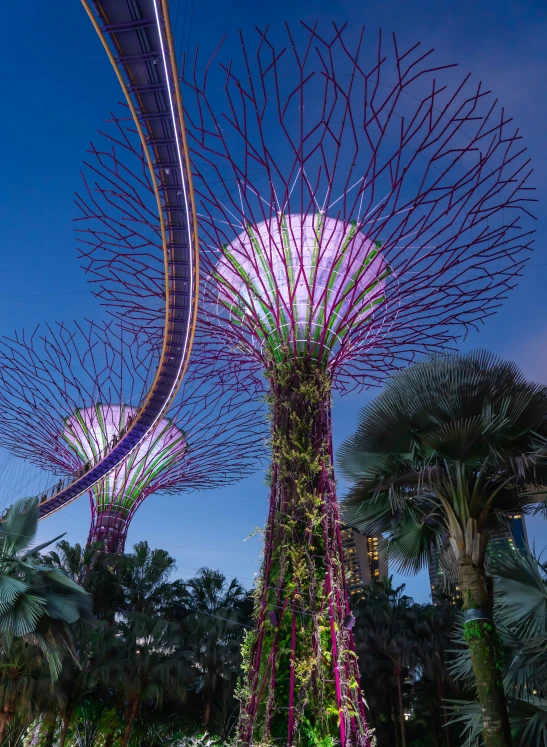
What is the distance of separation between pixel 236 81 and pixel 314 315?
3783 millimetres

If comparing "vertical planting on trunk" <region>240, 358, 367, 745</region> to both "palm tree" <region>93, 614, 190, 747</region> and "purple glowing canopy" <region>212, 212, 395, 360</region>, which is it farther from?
"palm tree" <region>93, 614, 190, 747</region>

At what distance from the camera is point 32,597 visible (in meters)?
12.4

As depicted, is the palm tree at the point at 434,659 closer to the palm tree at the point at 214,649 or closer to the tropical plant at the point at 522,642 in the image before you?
the palm tree at the point at 214,649

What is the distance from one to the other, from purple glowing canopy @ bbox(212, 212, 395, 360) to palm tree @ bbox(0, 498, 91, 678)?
6.63 m

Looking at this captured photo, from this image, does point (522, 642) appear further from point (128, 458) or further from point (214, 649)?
point (128, 458)

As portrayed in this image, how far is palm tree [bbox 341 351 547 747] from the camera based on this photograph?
9008 mm

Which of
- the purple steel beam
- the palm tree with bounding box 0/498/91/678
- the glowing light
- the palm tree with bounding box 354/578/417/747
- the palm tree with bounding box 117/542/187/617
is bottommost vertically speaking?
the palm tree with bounding box 0/498/91/678

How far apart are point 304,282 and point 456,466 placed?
3.90 metres

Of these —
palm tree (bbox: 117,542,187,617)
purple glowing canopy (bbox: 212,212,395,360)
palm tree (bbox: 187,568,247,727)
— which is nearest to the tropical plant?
purple glowing canopy (bbox: 212,212,395,360)

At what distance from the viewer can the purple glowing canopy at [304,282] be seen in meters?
10.7

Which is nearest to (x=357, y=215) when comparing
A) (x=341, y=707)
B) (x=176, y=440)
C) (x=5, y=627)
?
(x=341, y=707)

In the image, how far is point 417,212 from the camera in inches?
427

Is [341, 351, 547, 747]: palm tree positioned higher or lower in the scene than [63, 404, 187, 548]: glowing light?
lower

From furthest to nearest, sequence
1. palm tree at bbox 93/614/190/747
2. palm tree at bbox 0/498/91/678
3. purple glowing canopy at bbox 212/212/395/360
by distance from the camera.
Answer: palm tree at bbox 93/614/190/747, palm tree at bbox 0/498/91/678, purple glowing canopy at bbox 212/212/395/360
